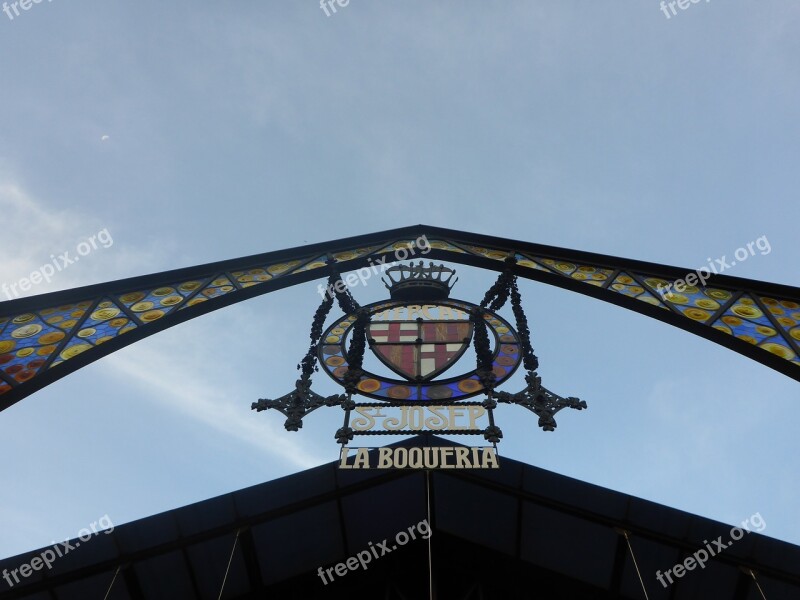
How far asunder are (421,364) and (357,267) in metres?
2.31

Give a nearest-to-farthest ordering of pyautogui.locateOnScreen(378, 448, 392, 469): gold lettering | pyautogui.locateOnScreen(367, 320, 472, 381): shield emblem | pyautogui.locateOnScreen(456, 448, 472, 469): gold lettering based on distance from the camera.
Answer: pyautogui.locateOnScreen(456, 448, 472, 469): gold lettering
pyautogui.locateOnScreen(378, 448, 392, 469): gold lettering
pyautogui.locateOnScreen(367, 320, 472, 381): shield emblem

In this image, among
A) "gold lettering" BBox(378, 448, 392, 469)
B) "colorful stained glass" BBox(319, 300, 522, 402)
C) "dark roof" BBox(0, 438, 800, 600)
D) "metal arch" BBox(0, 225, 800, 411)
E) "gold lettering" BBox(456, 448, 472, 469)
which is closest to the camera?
"gold lettering" BBox(456, 448, 472, 469)

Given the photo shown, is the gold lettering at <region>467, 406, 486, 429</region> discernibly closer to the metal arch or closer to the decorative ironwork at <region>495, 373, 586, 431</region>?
the decorative ironwork at <region>495, 373, 586, 431</region>

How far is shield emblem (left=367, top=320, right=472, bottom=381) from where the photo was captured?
691cm

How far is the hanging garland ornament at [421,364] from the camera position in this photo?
19.6ft

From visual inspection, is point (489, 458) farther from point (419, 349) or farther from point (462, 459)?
point (419, 349)

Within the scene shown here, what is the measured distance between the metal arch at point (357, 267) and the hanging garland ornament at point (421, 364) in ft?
1.76

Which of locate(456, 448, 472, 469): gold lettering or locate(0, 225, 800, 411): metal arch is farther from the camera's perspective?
locate(0, 225, 800, 411): metal arch

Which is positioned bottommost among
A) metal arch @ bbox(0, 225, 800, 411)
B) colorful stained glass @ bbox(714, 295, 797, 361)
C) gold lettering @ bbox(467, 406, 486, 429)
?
gold lettering @ bbox(467, 406, 486, 429)

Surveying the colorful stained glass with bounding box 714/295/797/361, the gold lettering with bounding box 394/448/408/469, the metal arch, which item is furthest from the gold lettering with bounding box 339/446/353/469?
the colorful stained glass with bounding box 714/295/797/361

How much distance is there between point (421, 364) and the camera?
695cm

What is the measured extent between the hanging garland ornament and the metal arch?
21.2 inches

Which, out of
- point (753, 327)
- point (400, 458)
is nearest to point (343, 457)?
point (400, 458)

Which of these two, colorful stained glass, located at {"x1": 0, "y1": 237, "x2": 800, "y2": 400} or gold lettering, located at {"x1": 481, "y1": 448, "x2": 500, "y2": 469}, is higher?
colorful stained glass, located at {"x1": 0, "y1": 237, "x2": 800, "y2": 400}
